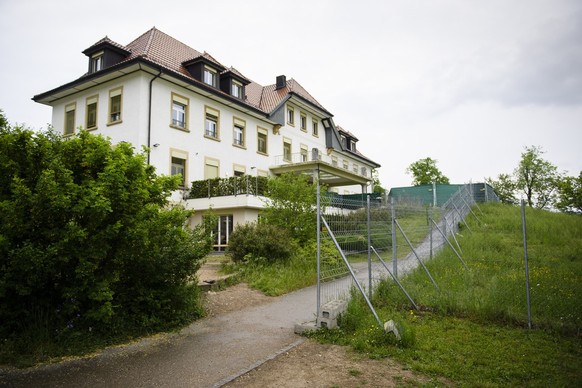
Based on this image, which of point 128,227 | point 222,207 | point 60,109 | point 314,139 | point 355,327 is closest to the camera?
point 128,227

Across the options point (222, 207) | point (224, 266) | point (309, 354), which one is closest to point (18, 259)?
point (309, 354)

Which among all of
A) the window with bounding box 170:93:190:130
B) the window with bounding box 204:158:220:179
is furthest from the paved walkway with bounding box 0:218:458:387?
the window with bounding box 204:158:220:179

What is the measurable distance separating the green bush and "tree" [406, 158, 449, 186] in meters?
50.6

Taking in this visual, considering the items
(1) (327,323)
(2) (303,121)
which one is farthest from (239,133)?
(1) (327,323)

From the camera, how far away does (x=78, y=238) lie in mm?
5191

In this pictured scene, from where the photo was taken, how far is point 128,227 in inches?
226

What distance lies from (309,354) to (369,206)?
324 cm

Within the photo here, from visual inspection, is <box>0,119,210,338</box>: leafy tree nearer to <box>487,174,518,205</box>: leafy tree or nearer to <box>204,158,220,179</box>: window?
<box>204,158,220,179</box>: window

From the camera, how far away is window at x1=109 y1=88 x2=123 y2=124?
19625 millimetres

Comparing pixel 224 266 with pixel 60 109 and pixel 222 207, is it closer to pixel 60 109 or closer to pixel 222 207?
pixel 222 207

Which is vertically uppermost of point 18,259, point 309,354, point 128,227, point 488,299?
point 128,227

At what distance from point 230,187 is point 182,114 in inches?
205

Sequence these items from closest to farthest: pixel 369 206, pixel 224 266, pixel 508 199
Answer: pixel 369 206
pixel 224 266
pixel 508 199

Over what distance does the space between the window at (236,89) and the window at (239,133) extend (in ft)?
5.57
